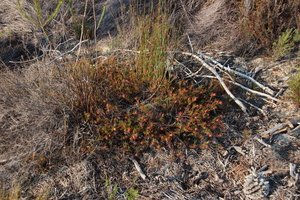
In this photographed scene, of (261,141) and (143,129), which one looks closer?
(143,129)

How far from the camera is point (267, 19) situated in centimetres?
385

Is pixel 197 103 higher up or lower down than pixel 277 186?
higher up

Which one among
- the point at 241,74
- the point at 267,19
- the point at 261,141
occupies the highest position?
the point at 267,19

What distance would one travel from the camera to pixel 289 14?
12.8 ft

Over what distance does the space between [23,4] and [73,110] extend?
7.36 feet

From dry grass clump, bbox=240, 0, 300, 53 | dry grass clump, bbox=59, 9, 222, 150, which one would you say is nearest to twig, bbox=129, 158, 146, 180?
dry grass clump, bbox=59, 9, 222, 150

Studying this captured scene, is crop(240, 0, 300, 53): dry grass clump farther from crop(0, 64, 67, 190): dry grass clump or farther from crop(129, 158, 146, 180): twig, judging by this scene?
crop(0, 64, 67, 190): dry grass clump

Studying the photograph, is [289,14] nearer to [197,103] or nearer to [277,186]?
[197,103]

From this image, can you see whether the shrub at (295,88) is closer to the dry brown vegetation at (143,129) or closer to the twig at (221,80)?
the dry brown vegetation at (143,129)

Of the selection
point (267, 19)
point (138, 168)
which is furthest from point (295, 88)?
point (138, 168)

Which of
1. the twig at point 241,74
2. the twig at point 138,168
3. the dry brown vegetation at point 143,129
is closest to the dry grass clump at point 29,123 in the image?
the dry brown vegetation at point 143,129

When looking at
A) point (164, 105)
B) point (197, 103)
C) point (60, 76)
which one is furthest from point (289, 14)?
point (60, 76)

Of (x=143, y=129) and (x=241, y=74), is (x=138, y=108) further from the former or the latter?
(x=241, y=74)

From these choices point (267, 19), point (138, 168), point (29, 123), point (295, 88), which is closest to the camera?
point (138, 168)
